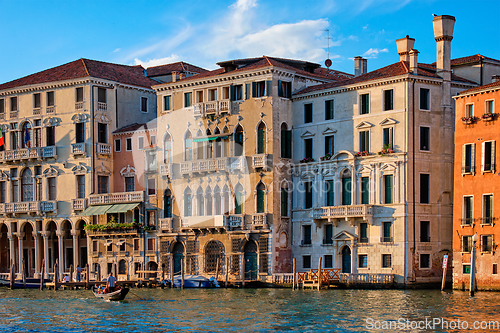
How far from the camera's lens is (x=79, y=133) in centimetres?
6266

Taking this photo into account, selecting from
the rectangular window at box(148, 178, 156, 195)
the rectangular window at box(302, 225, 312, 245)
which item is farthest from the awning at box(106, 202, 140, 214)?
the rectangular window at box(302, 225, 312, 245)

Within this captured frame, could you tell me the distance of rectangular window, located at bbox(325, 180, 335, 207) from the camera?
5281 centimetres

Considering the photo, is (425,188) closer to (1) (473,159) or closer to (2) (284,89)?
(1) (473,159)

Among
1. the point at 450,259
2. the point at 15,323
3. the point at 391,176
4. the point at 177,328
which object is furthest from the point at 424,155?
the point at 15,323

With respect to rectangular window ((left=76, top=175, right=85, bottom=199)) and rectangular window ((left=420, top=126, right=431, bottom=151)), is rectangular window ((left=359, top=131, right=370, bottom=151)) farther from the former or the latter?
rectangular window ((left=76, top=175, right=85, bottom=199))

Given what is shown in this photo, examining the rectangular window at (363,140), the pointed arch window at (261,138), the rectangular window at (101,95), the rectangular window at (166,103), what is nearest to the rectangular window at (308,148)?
the pointed arch window at (261,138)

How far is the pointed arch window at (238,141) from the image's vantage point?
55750 millimetres

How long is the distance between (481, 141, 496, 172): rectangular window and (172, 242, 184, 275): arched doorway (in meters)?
20.6

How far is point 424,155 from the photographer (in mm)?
50000

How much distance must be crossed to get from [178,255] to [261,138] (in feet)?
30.6

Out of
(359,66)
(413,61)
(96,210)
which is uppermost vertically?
(359,66)

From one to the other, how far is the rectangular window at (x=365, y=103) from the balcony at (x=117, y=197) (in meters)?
15.9

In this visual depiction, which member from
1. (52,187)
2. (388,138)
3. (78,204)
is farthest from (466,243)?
(52,187)

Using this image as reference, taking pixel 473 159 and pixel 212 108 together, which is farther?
pixel 212 108
